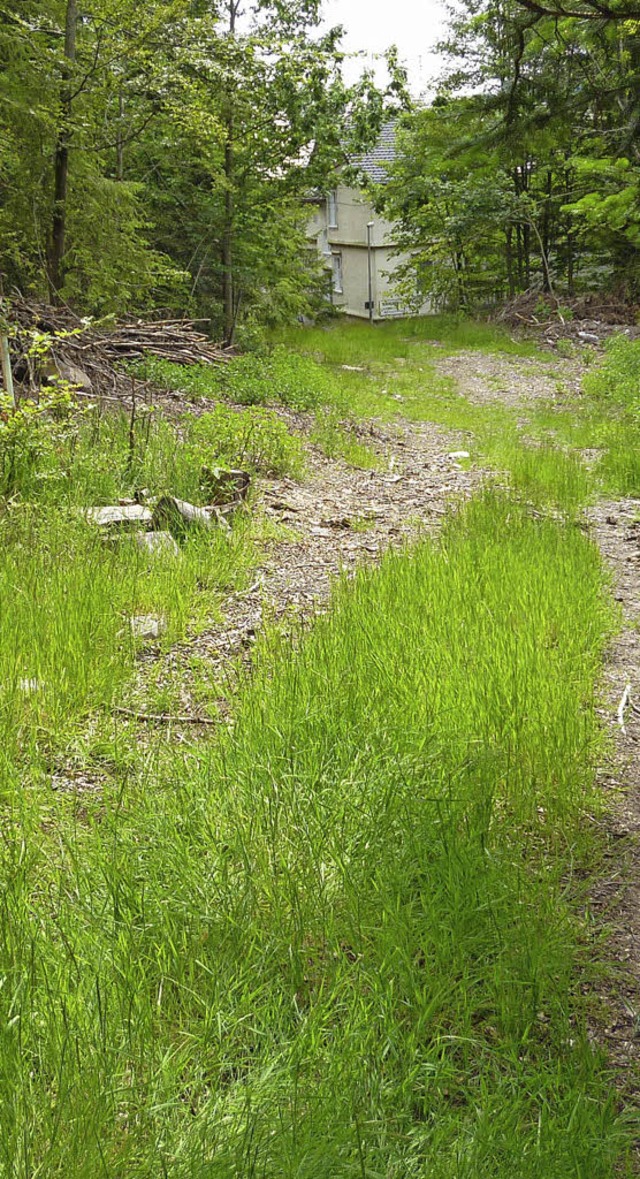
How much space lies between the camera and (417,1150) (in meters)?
1.56

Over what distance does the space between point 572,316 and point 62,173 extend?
16.2m

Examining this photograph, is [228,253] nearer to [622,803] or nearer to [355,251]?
[622,803]

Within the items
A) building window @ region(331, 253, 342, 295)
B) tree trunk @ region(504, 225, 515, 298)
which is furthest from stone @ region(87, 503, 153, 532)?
building window @ region(331, 253, 342, 295)

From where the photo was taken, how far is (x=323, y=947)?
2.08 metres

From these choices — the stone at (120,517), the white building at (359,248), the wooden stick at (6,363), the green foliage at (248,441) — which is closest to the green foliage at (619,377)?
the green foliage at (248,441)

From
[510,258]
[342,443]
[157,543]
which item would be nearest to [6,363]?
[157,543]

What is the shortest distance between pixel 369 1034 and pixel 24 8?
1138 cm

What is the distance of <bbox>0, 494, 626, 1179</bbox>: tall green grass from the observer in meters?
1.51

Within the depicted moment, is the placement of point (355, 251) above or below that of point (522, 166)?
above

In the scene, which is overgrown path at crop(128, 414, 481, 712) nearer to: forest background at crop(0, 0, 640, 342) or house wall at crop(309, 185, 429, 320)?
forest background at crop(0, 0, 640, 342)

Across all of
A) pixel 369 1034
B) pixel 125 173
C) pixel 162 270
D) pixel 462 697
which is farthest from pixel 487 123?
pixel 125 173

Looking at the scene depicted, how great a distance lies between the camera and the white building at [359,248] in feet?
120

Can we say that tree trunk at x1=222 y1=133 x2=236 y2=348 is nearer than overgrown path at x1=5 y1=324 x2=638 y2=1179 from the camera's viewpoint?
No

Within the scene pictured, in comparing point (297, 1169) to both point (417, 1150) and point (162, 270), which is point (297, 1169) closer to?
point (417, 1150)
